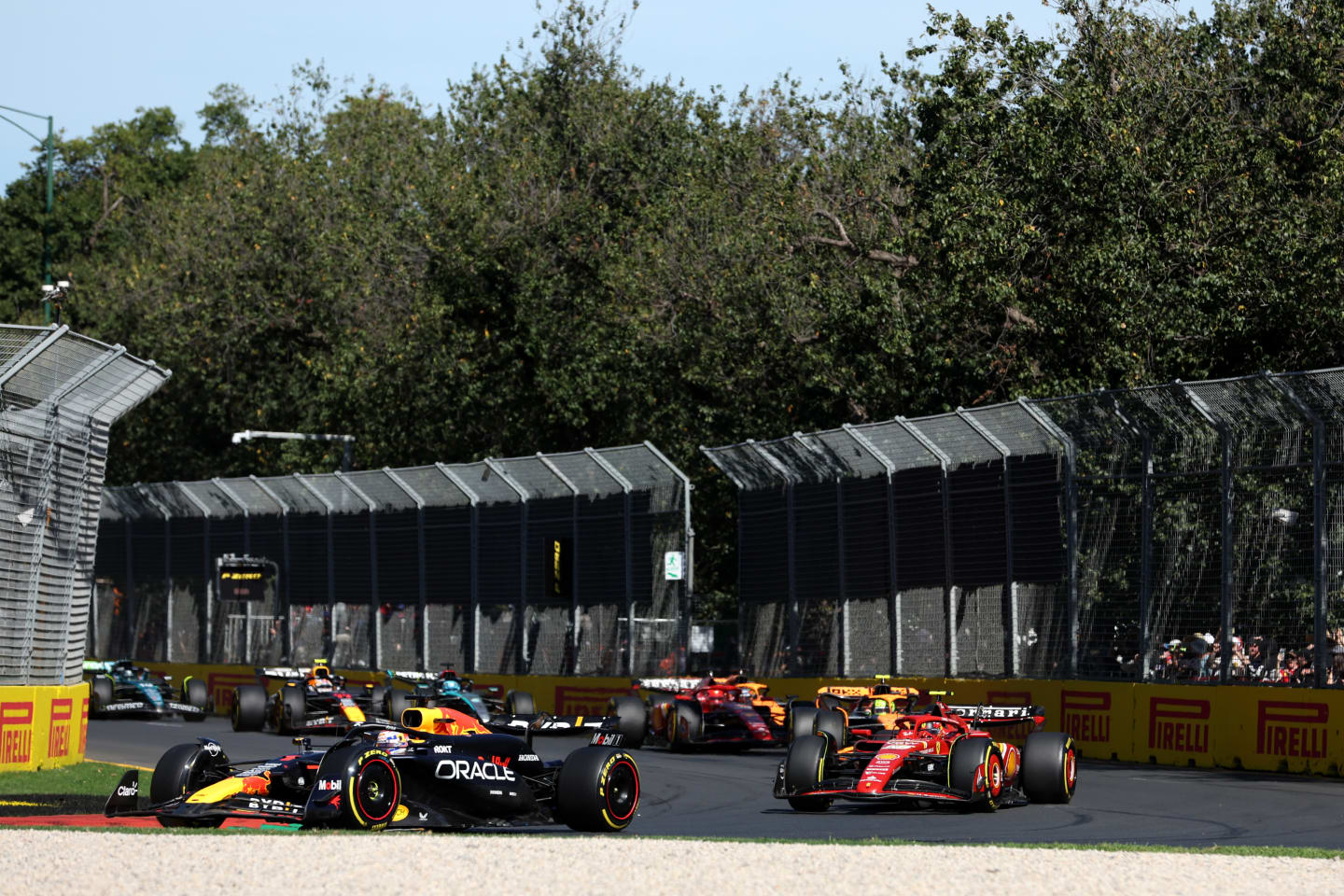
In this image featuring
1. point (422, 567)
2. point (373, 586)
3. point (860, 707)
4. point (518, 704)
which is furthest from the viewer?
point (373, 586)

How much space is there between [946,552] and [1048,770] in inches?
367

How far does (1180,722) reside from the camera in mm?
20406

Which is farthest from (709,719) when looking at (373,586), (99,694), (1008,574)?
(373,586)

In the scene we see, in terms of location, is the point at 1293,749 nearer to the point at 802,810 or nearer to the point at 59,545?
the point at 802,810

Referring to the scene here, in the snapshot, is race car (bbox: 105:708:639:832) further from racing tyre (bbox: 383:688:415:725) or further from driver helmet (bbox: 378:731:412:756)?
racing tyre (bbox: 383:688:415:725)

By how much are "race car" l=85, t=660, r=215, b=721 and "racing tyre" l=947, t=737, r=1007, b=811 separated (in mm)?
18075

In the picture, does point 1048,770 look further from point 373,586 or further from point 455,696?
point 373,586

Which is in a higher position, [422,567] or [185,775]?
[422,567]

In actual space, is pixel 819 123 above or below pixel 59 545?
above

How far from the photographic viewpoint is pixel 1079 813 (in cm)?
1505

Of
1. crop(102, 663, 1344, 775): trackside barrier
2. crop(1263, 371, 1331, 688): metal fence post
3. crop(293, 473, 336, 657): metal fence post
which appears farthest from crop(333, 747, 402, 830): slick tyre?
crop(293, 473, 336, 657): metal fence post

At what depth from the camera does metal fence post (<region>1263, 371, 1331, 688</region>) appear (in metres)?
19.0

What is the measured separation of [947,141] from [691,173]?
16.2 metres

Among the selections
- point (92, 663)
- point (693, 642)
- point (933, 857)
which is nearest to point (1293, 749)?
point (933, 857)
